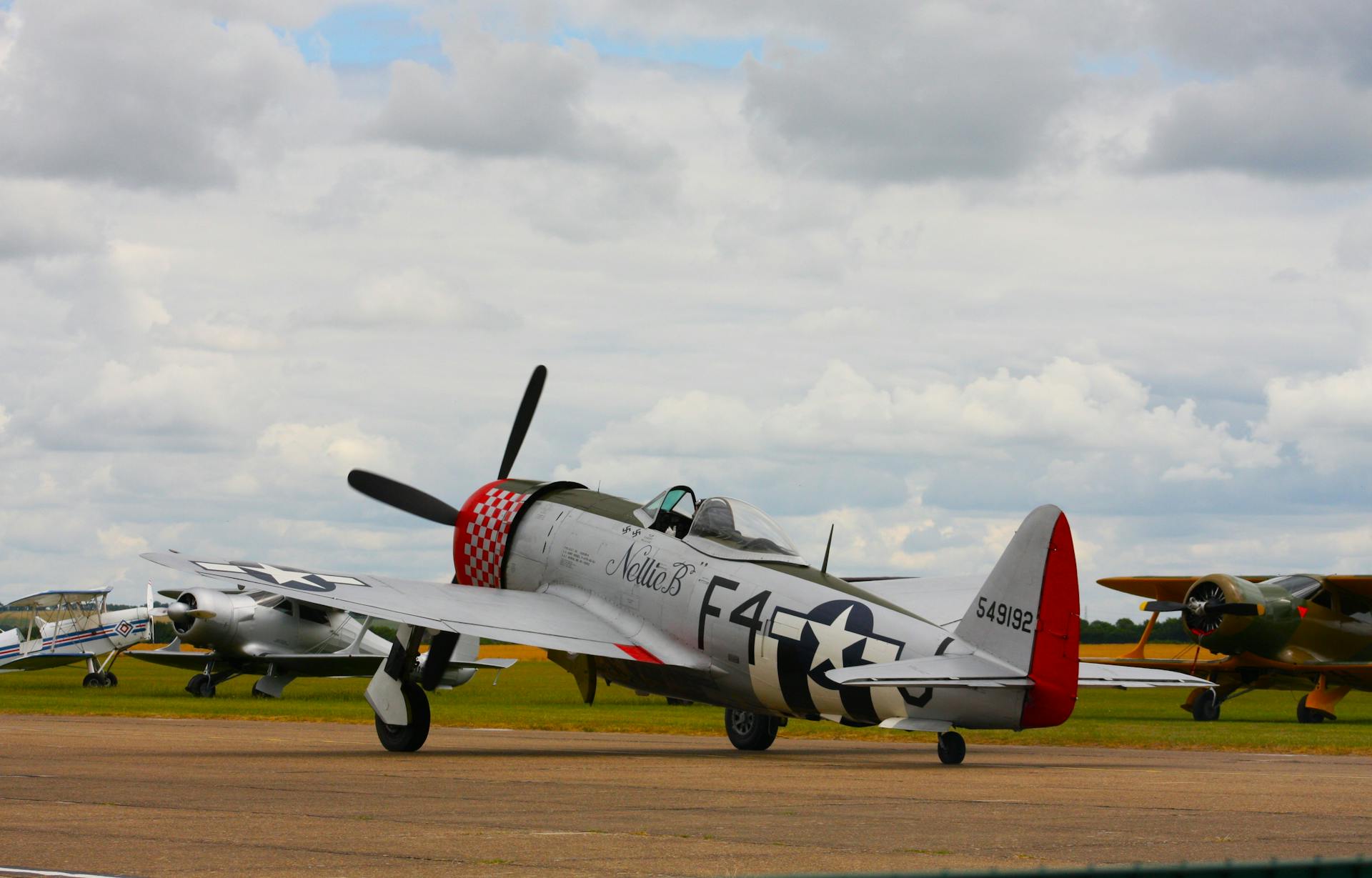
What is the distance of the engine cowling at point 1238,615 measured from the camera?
2820 centimetres

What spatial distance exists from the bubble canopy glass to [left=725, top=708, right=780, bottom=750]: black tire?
2251 mm

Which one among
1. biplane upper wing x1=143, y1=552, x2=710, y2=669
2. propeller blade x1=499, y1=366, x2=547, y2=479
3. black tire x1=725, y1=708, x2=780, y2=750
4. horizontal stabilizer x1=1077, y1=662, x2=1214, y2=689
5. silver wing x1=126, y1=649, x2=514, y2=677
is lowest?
silver wing x1=126, y1=649, x2=514, y2=677

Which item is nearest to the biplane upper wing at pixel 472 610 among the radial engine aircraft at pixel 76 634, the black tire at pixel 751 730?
→ the black tire at pixel 751 730

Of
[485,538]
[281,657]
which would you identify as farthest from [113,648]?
[485,538]

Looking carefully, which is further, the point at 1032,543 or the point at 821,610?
the point at 821,610

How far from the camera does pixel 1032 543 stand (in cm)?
1316

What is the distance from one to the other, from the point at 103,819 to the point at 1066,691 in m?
7.62

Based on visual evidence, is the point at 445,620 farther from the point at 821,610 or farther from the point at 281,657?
the point at 281,657

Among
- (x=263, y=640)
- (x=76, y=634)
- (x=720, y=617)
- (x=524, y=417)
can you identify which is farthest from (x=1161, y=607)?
(x=76, y=634)

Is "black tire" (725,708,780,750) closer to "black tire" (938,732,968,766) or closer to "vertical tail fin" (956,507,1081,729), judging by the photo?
"black tire" (938,732,968,766)

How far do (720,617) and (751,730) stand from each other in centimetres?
246

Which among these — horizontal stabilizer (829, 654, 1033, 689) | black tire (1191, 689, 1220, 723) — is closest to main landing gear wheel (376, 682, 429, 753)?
horizontal stabilizer (829, 654, 1033, 689)

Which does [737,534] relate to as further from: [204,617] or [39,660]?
[39,660]

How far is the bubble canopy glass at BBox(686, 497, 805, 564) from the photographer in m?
15.3
